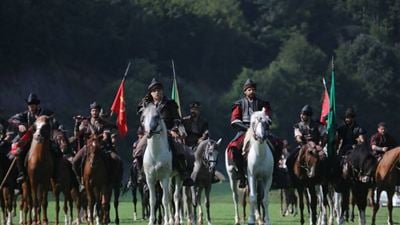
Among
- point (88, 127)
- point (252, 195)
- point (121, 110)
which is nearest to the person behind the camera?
point (252, 195)

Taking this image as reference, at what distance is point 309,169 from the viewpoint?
31.6 meters

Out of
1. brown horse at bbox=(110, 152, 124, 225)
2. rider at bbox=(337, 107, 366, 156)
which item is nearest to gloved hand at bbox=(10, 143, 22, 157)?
brown horse at bbox=(110, 152, 124, 225)

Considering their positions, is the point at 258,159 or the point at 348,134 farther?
the point at 348,134

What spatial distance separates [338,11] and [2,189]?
12703 cm

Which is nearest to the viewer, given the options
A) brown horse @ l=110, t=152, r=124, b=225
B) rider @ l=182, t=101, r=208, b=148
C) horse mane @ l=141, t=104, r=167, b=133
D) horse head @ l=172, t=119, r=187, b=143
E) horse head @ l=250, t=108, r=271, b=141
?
horse head @ l=250, t=108, r=271, b=141

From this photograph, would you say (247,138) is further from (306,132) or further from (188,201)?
(188,201)

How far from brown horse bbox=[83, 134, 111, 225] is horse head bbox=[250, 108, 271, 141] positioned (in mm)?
4800

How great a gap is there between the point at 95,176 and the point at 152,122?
4.09 metres

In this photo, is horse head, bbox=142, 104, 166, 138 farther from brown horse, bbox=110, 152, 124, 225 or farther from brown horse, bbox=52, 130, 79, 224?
brown horse, bbox=52, 130, 79, 224

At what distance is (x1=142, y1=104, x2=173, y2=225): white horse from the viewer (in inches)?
1126

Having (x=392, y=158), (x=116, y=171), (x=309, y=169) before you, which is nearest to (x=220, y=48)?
(x=392, y=158)

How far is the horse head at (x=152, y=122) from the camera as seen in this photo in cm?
2852

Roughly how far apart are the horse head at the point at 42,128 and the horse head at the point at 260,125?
4491 mm

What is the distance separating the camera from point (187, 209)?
3556cm
